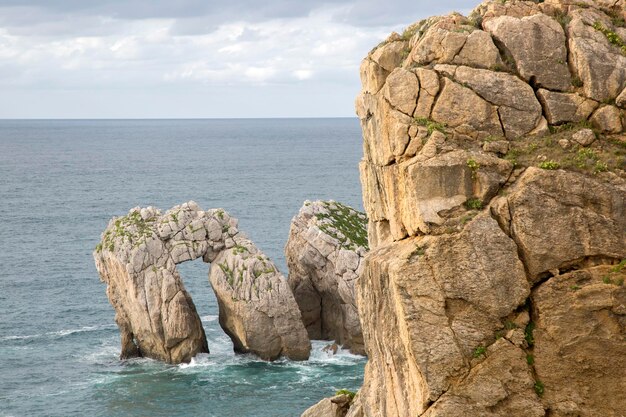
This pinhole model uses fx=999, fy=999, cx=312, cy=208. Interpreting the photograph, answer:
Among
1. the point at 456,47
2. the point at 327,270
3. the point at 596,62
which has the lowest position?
the point at 327,270

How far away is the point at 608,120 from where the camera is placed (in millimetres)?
31984

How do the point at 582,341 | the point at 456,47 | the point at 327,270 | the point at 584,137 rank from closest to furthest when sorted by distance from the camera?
the point at 582,341
the point at 584,137
the point at 456,47
the point at 327,270

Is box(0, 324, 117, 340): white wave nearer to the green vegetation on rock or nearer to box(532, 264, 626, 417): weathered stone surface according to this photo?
the green vegetation on rock

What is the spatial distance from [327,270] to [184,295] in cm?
1176

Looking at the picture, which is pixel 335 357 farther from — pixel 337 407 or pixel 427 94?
pixel 427 94

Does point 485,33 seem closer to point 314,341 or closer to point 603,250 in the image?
point 603,250

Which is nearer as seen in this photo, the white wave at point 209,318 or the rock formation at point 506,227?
the rock formation at point 506,227

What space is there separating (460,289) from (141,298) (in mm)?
51061

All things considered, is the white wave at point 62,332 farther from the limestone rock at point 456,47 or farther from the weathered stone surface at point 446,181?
the weathered stone surface at point 446,181

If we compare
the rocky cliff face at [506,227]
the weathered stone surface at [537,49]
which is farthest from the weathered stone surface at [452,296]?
the weathered stone surface at [537,49]

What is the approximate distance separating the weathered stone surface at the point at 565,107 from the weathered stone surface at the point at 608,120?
0.33m

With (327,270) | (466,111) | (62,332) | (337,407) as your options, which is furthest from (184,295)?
(466,111)

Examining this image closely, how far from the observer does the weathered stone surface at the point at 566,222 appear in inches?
1169

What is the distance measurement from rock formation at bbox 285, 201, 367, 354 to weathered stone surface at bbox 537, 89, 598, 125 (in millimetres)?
47180
